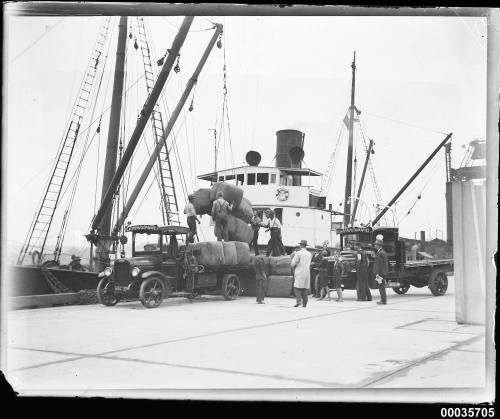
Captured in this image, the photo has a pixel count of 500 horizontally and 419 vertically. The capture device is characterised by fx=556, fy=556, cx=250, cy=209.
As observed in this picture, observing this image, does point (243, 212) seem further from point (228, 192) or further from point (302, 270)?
point (302, 270)

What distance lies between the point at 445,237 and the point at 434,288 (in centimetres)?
581

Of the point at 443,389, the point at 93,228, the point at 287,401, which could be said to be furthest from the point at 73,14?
the point at 93,228

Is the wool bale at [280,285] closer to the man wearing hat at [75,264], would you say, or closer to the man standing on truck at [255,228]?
the man standing on truck at [255,228]

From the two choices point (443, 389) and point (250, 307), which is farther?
point (250, 307)

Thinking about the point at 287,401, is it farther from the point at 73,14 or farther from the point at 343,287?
the point at 343,287

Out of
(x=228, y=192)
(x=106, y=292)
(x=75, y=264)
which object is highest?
(x=228, y=192)

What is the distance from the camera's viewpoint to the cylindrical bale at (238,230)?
1380 cm

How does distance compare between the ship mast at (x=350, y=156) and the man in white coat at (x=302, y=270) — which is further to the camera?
the man in white coat at (x=302, y=270)

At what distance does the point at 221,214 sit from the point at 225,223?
27 cm

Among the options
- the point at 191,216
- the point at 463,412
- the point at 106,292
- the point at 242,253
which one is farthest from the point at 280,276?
the point at 463,412

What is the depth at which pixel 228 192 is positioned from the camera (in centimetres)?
1369

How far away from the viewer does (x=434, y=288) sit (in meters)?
15.2

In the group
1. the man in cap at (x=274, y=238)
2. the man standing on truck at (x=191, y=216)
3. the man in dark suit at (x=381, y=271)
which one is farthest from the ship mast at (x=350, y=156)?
the man standing on truck at (x=191, y=216)

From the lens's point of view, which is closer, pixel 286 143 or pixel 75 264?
pixel 75 264
